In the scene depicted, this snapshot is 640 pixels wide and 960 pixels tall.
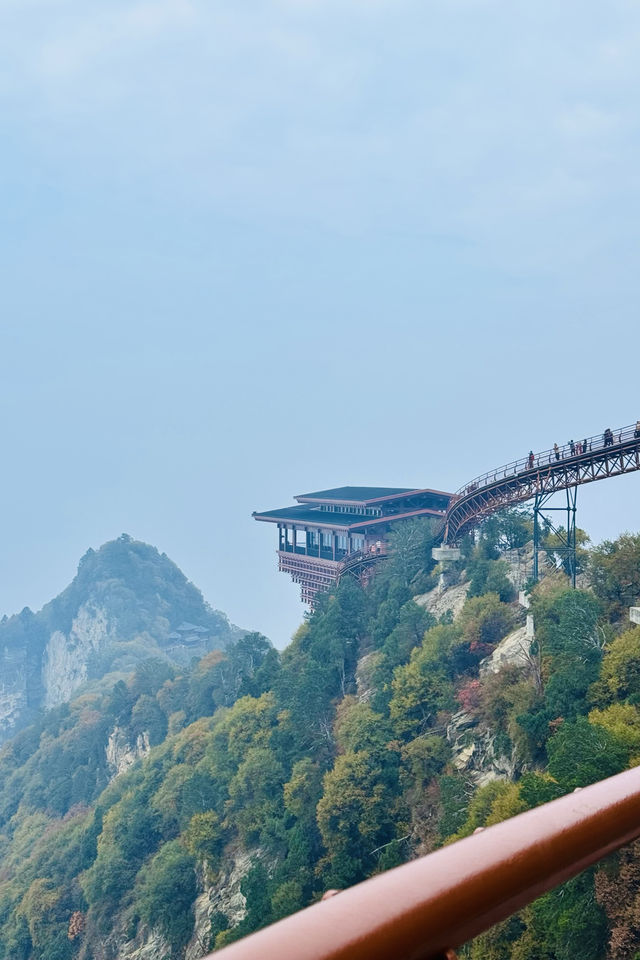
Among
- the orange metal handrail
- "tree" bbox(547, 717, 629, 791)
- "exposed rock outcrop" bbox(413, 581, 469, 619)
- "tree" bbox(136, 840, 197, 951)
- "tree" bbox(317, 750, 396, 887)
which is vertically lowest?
"tree" bbox(136, 840, 197, 951)

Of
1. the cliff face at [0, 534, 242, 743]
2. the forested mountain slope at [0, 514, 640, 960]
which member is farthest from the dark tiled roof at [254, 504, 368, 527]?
the cliff face at [0, 534, 242, 743]

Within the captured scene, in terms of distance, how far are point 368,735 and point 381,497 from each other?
16.2 m

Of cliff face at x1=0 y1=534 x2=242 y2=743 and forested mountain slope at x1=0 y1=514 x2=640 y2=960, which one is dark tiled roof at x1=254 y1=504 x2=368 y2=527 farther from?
cliff face at x1=0 y1=534 x2=242 y2=743

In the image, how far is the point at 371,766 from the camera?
62.4ft

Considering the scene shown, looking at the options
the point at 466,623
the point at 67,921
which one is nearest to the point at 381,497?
the point at 466,623

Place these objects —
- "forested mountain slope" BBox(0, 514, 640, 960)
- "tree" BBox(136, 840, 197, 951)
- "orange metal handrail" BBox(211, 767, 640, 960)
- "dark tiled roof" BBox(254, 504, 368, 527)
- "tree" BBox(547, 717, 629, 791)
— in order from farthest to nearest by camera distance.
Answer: "dark tiled roof" BBox(254, 504, 368, 527) → "tree" BBox(136, 840, 197, 951) → "forested mountain slope" BBox(0, 514, 640, 960) → "tree" BBox(547, 717, 629, 791) → "orange metal handrail" BBox(211, 767, 640, 960)

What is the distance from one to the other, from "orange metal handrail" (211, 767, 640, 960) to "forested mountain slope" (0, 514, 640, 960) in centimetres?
326

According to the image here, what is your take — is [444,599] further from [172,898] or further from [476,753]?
[172,898]

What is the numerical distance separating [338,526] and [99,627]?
5952 centimetres

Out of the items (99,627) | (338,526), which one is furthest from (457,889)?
(99,627)

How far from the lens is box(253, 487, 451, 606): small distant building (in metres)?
34.1

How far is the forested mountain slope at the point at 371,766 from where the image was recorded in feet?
45.6

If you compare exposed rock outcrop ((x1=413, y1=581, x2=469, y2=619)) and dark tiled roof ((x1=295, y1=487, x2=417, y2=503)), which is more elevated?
dark tiled roof ((x1=295, y1=487, x2=417, y2=503))

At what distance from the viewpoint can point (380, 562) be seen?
32469mm
